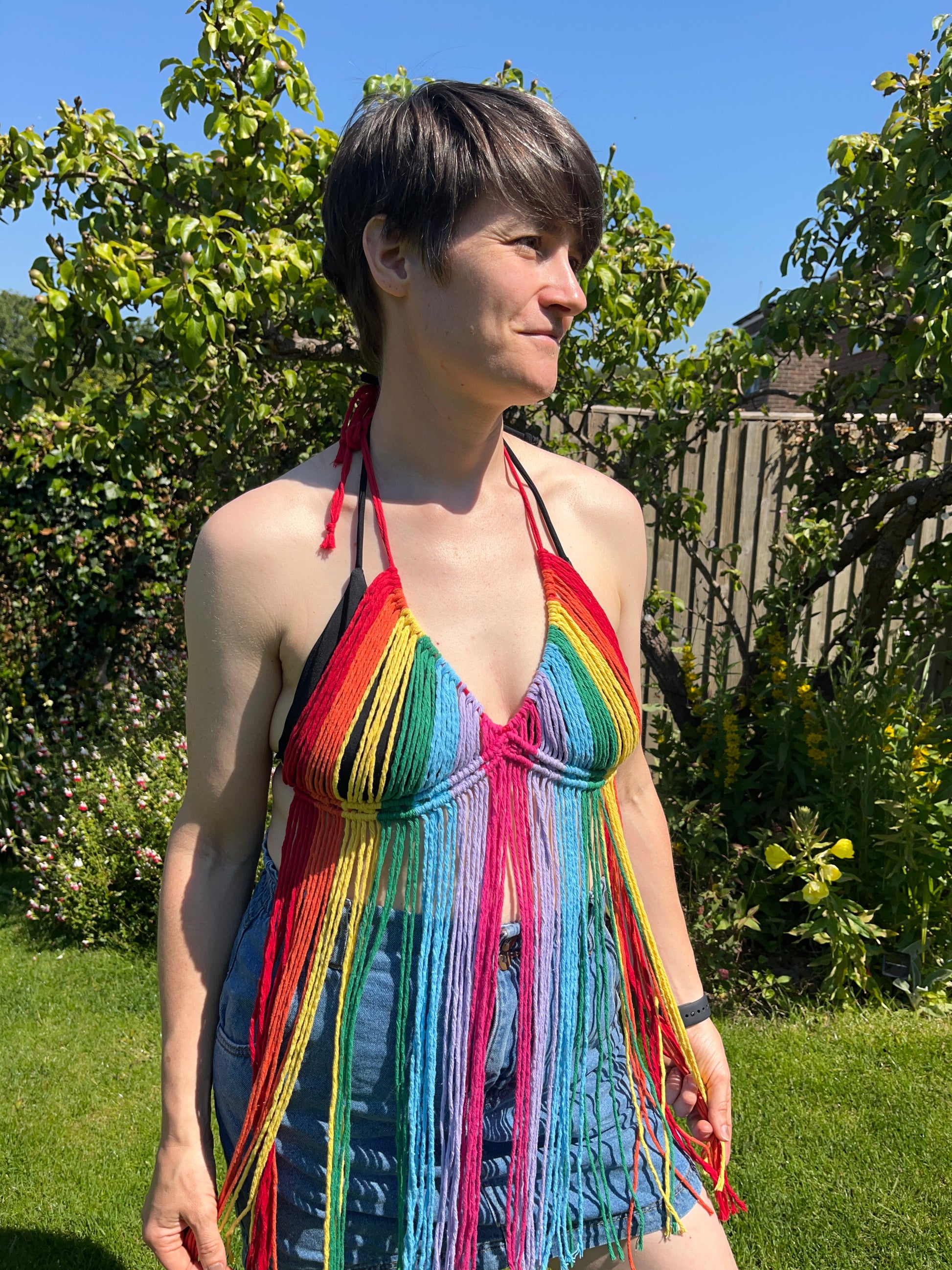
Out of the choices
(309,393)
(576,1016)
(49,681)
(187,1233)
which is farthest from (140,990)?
(576,1016)

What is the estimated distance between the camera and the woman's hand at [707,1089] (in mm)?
1474

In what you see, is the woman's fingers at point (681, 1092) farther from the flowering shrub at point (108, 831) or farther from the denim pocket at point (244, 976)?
the flowering shrub at point (108, 831)

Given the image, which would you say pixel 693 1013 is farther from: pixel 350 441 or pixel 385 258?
pixel 385 258

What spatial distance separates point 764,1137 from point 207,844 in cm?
224

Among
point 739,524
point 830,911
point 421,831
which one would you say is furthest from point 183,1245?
point 739,524

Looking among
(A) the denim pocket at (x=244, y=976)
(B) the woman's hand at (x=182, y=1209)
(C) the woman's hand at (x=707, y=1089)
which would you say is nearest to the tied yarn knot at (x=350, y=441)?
(A) the denim pocket at (x=244, y=976)

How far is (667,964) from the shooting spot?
5.01 feet

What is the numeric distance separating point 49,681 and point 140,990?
7.06ft

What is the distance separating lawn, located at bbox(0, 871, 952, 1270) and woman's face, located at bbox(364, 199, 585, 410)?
2.27 meters

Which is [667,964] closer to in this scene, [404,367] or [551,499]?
[551,499]

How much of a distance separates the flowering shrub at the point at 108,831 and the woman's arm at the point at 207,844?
2772 millimetres

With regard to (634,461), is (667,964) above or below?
below

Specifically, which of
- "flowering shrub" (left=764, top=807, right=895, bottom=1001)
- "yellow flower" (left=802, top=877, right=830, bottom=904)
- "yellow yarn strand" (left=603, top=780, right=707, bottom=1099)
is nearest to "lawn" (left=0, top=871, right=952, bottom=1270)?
"flowering shrub" (left=764, top=807, right=895, bottom=1001)

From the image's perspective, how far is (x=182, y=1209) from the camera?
50.3 inches
